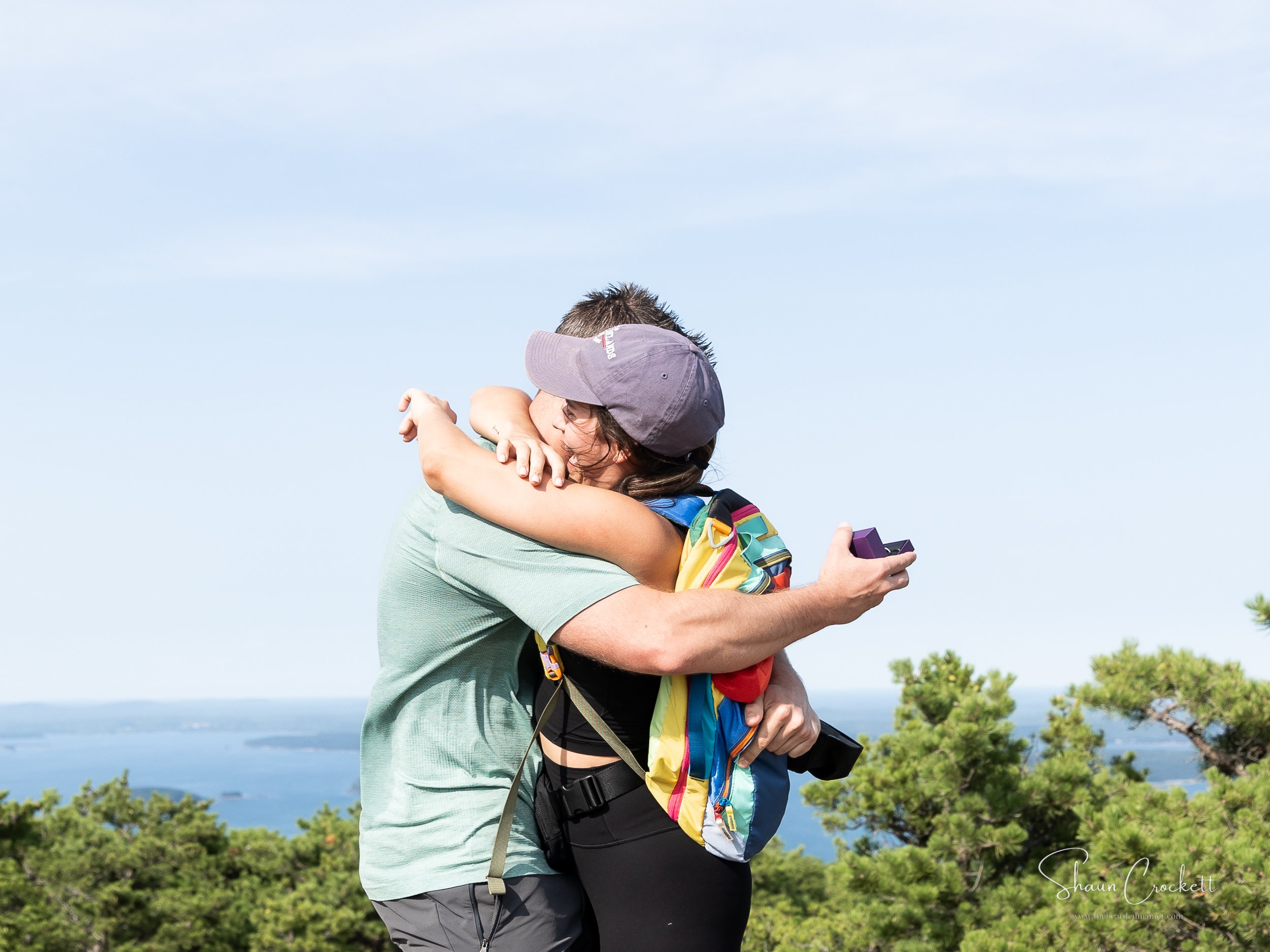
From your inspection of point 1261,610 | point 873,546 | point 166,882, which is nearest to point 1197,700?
point 1261,610

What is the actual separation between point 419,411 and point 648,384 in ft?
1.75

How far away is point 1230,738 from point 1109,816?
194 centimetres

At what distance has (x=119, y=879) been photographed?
39.3 feet

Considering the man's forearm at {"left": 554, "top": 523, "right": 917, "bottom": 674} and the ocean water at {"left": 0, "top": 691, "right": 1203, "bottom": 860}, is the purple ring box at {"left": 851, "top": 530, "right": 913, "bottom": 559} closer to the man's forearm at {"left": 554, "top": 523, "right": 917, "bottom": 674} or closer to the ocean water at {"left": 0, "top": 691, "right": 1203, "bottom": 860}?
the man's forearm at {"left": 554, "top": 523, "right": 917, "bottom": 674}

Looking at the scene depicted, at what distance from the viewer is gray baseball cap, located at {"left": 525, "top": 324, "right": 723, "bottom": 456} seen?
2.05 m

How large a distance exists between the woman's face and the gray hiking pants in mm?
780

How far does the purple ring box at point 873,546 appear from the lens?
206cm

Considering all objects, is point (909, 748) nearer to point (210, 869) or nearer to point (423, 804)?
point (423, 804)

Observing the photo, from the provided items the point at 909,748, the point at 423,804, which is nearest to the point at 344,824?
the point at 909,748

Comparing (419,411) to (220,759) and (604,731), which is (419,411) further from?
(220,759)

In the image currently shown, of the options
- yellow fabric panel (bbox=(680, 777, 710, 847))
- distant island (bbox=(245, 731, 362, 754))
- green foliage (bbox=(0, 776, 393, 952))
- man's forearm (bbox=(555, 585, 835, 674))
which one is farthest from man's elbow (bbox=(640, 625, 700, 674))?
distant island (bbox=(245, 731, 362, 754))

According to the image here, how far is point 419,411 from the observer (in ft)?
7.53

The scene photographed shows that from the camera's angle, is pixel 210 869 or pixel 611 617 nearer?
pixel 611 617

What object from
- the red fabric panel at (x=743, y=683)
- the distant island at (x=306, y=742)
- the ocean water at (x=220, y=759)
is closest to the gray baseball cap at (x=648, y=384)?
the red fabric panel at (x=743, y=683)
